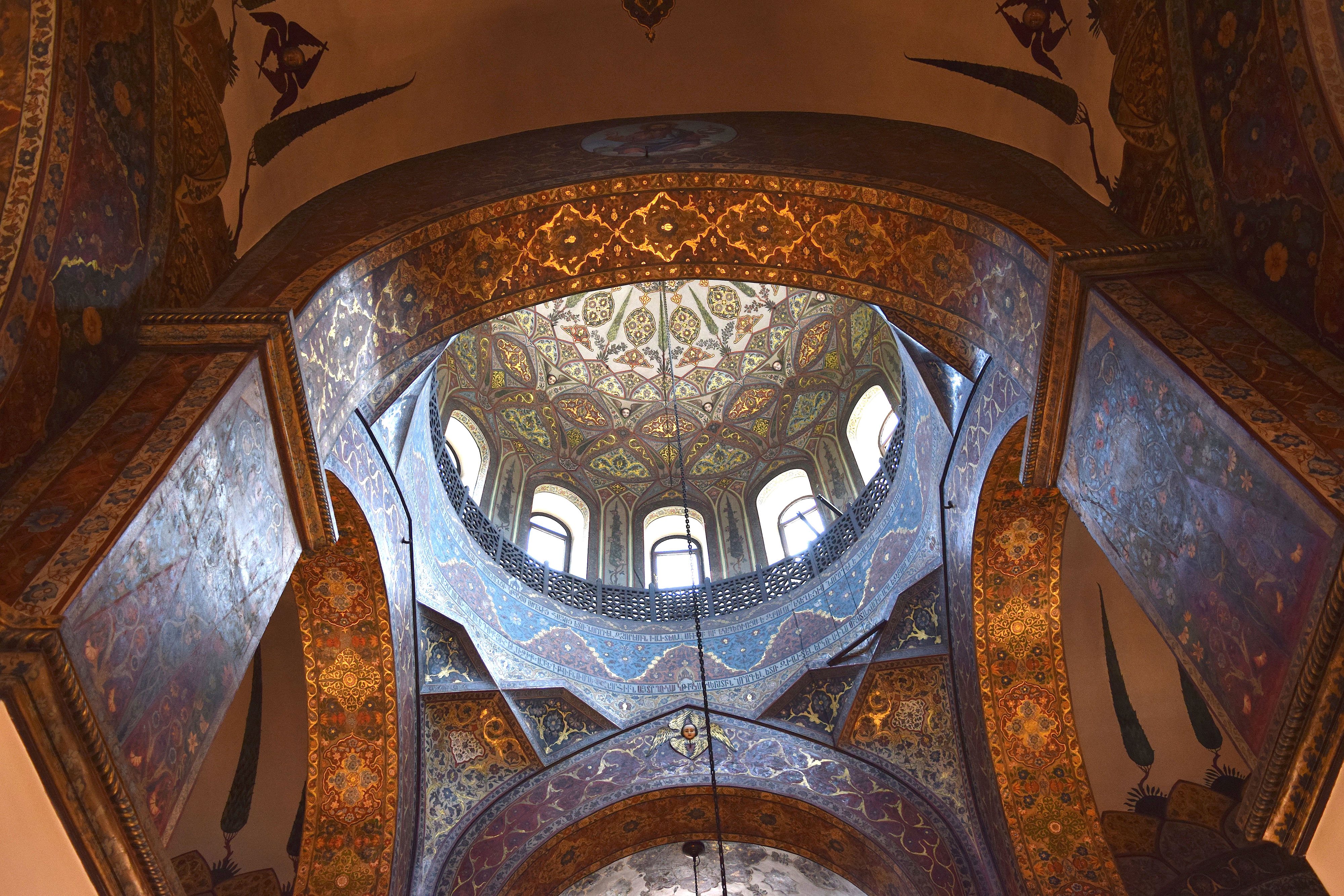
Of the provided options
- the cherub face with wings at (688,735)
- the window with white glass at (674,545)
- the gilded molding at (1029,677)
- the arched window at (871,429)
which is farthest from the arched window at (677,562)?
the gilded molding at (1029,677)

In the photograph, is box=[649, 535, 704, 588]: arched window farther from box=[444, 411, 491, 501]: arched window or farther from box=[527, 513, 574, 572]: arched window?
box=[444, 411, 491, 501]: arched window

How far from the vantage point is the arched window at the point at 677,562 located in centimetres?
1214

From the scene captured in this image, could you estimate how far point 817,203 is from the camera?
21.1 ft

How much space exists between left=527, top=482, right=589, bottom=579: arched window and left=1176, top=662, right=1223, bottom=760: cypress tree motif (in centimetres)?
657

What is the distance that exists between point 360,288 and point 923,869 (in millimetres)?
6279

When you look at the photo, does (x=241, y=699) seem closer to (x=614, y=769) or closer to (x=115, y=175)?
(x=614, y=769)

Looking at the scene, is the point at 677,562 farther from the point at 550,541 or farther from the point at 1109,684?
the point at 1109,684

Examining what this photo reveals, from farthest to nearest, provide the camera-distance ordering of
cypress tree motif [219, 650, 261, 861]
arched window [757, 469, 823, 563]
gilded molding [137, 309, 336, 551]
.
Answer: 1. arched window [757, 469, 823, 563]
2. cypress tree motif [219, 650, 261, 861]
3. gilded molding [137, 309, 336, 551]

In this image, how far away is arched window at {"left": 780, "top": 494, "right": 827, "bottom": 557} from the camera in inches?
472

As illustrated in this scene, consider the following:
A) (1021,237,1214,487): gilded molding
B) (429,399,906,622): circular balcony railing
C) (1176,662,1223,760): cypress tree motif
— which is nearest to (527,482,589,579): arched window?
(429,399,906,622): circular balcony railing

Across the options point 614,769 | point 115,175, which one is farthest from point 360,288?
point 614,769

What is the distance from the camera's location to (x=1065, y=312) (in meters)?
5.09

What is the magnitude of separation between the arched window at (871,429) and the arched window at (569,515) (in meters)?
3.53

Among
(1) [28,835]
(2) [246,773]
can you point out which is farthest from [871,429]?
(1) [28,835]
